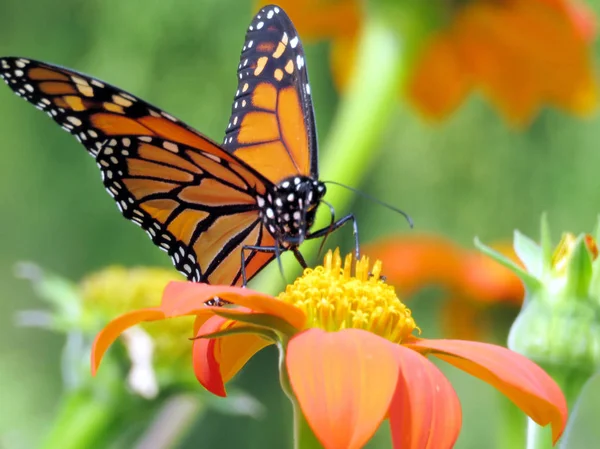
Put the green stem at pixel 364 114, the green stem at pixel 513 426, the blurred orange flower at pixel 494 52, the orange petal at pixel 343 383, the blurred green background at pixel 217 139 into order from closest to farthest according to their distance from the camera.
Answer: the orange petal at pixel 343 383, the green stem at pixel 513 426, the green stem at pixel 364 114, the blurred orange flower at pixel 494 52, the blurred green background at pixel 217 139

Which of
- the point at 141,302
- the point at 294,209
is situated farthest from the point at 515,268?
the point at 141,302

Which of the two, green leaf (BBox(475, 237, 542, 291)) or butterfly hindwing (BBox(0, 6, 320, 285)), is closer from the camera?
green leaf (BBox(475, 237, 542, 291))

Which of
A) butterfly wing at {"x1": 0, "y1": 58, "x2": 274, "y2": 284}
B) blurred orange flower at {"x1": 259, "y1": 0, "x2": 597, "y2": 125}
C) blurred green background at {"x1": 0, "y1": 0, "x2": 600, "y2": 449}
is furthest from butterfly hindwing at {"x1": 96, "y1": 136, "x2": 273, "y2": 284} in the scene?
Result: blurred green background at {"x1": 0, "y1": 0, "x2": 600, "y2": 449}

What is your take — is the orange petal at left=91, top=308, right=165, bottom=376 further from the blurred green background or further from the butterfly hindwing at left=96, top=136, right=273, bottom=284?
the blurred green background

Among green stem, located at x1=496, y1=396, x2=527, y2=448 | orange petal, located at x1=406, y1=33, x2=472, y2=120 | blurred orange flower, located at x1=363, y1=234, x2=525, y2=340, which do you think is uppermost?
orange petal, located at x1=406, y1=33, x2=472, y2=120

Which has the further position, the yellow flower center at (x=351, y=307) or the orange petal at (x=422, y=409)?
the yellow flower center at (x=351, y=307)

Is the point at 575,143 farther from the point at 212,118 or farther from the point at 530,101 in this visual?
the point at 212,118

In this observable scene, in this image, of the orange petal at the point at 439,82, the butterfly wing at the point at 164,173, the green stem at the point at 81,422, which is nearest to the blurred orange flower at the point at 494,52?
the orange petal at the point at 439,82

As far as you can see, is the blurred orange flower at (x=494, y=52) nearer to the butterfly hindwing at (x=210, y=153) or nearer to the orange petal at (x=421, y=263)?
the orange petal at (x=421, y=263)
